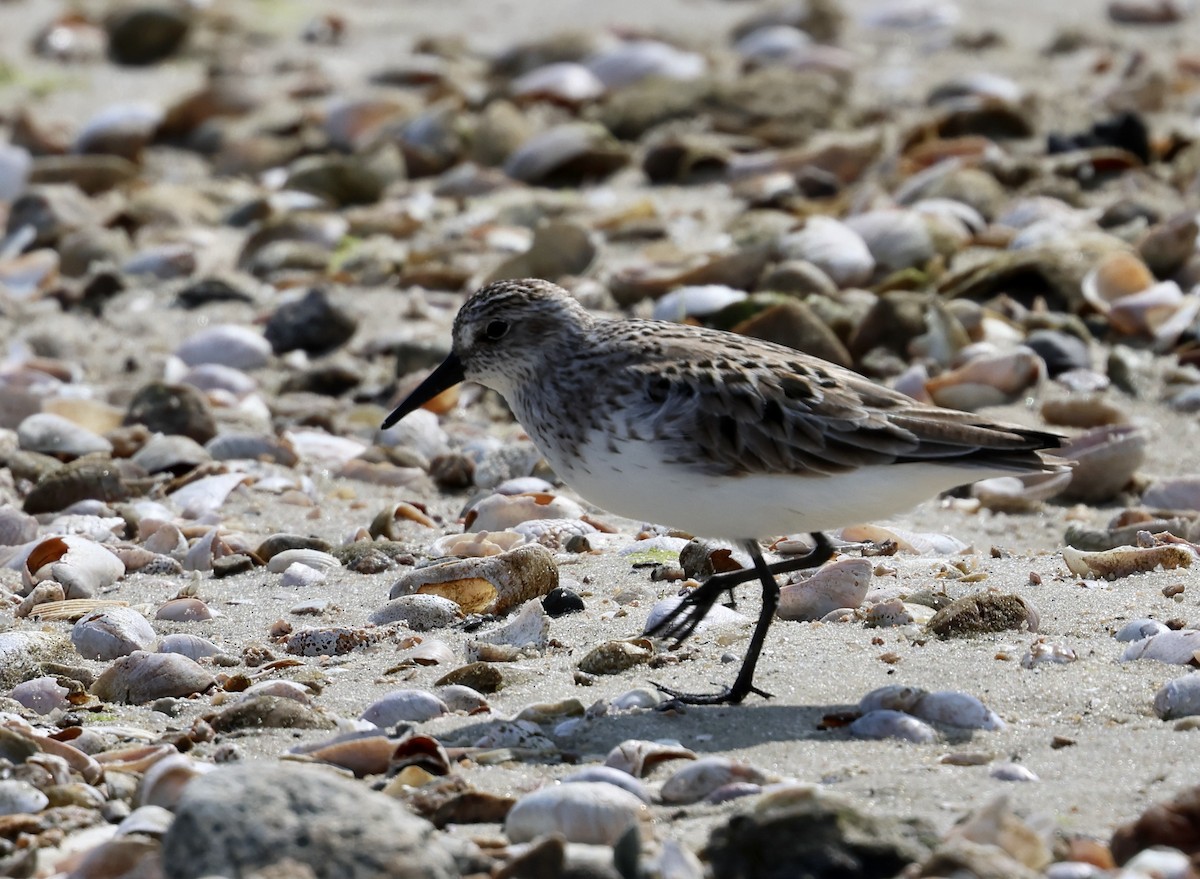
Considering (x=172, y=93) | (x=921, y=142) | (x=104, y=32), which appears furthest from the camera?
(x=104, y=32)

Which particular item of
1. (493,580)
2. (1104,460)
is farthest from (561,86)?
(493,580)

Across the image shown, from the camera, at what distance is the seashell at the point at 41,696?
459 cm

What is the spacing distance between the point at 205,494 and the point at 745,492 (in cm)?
288

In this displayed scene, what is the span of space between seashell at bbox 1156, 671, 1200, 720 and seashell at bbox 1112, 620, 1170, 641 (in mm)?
476

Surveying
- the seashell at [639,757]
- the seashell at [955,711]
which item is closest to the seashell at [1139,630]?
the seashell at [955,711]

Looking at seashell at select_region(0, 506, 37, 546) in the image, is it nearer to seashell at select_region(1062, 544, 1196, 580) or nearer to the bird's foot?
the bird's foot

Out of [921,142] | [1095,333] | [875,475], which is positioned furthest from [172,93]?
[875,475]

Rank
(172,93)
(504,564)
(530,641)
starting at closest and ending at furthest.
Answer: (530,641), (504,564), (172,93)

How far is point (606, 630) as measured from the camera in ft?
16.9

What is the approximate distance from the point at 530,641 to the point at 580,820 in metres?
1.46

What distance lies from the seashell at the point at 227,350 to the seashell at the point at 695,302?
79.7 inches

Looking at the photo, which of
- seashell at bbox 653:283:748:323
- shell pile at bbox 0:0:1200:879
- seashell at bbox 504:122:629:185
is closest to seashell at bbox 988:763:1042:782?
shell pile at bbox 0:0:1200:879

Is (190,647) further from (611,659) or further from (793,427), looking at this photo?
(793,427)

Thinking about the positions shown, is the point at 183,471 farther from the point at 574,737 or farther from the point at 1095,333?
the point at 1095,333
